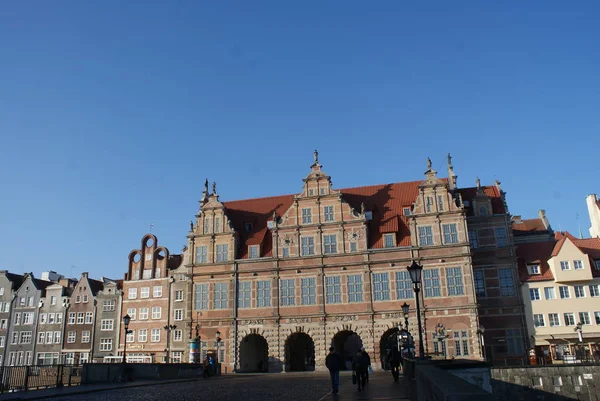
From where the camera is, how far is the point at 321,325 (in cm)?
4369

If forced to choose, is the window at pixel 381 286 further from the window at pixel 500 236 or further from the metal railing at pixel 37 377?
the metal railing at pixel 37 377

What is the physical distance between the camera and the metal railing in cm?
2339

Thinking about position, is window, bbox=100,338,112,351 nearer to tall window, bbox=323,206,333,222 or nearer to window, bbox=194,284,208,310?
window, bbox=194,284,208,310

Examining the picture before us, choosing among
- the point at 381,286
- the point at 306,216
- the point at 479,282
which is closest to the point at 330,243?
the point at 306,216

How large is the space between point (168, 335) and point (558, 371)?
116ft

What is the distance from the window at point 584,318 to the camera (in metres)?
42.1

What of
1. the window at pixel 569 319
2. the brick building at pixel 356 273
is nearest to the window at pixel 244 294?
the brick building at pixel 356 273

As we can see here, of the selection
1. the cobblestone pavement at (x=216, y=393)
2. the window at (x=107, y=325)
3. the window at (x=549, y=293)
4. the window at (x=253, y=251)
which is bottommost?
the cobblestone pavement at (x=216, y=393)

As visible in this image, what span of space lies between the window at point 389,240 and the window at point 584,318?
53.8ft

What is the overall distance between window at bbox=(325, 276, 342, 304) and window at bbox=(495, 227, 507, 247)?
1415 cm

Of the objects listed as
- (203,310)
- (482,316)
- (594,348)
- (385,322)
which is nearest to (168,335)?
(203,310)

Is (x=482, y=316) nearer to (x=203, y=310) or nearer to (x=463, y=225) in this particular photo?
(x=463, y=225)

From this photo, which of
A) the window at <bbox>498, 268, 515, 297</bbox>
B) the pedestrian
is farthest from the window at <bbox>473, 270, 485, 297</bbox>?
the pedestrian

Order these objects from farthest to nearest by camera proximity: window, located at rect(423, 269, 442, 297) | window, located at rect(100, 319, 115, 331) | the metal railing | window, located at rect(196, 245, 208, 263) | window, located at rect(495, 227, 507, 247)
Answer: window, located at rect(100, 319, 115, 331), window, located at rect(196, 245, 208, 263), window, located at rect(495, 227, 507, 247), window, located at rect(423, 269, 442, 297), the metal railing
